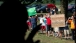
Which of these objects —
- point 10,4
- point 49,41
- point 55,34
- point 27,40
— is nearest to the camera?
point 10,4

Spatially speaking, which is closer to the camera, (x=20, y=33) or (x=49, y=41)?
(x=20, y=33)

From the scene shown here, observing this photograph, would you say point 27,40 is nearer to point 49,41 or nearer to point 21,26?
point 21,26

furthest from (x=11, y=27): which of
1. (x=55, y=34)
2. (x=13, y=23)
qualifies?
(x=55, y=34)

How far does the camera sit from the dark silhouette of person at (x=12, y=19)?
1.45 m

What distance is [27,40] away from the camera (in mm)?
1570

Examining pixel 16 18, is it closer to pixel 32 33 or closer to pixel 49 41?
pixel 32 33

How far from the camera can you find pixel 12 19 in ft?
4.83

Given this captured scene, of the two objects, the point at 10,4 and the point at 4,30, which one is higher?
the point at 10,4

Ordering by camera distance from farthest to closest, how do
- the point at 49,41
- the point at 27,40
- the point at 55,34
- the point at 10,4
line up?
the point at 55,34 < the point at 49,41 < the point at 27,40 < the point at 10,4

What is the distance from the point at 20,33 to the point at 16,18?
93mm

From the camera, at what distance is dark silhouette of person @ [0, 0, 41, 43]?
1.45m

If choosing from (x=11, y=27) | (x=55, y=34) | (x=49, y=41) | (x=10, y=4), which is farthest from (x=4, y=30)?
(x=55, y=34)

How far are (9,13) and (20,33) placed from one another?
0.13m

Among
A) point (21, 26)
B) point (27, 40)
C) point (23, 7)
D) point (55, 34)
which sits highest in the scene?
point (23, 7)
